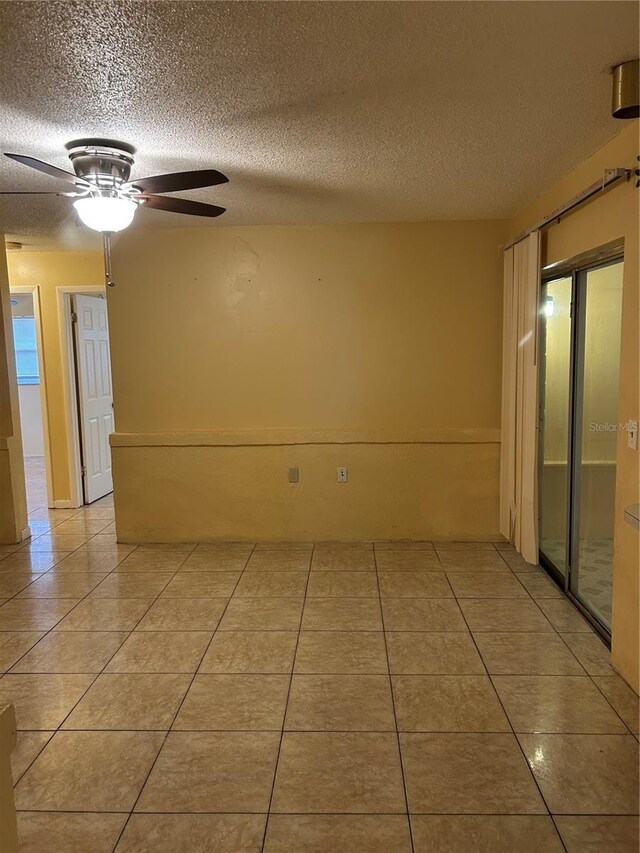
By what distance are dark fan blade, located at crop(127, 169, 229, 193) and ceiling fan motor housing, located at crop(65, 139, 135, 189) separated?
0.19 metres

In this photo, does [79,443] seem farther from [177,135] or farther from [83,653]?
[177,135]

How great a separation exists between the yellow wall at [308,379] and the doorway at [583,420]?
716 millimetres

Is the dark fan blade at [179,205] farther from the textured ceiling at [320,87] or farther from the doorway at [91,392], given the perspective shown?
the doorway at [91,392]

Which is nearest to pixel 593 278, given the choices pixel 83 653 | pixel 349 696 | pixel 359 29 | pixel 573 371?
pixel 573 371

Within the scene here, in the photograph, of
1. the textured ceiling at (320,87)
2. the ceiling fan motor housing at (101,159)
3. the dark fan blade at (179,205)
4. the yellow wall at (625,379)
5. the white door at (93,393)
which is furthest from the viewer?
the white door at (93,393)

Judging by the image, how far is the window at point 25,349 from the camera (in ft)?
28.5

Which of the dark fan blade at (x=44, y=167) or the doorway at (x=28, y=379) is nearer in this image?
the dark fan blade at (x=44, y=167)

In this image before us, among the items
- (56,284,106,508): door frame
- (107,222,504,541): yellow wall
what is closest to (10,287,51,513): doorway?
(56,284,106,508): door frame

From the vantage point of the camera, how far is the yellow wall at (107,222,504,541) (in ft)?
14.6

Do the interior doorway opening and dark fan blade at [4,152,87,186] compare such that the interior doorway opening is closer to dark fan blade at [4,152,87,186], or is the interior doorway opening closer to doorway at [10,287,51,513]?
doorway at [10,287,51,513]

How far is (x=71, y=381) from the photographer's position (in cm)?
578

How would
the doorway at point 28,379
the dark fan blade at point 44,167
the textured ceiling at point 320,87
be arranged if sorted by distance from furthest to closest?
the doorway at point 28,379, the dark fan blade at point 44,167, the textured ceiling at point 320,87

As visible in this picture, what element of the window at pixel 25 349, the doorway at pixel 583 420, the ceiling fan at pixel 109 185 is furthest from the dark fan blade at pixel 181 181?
the window at pixel 25 349

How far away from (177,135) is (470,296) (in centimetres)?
257
